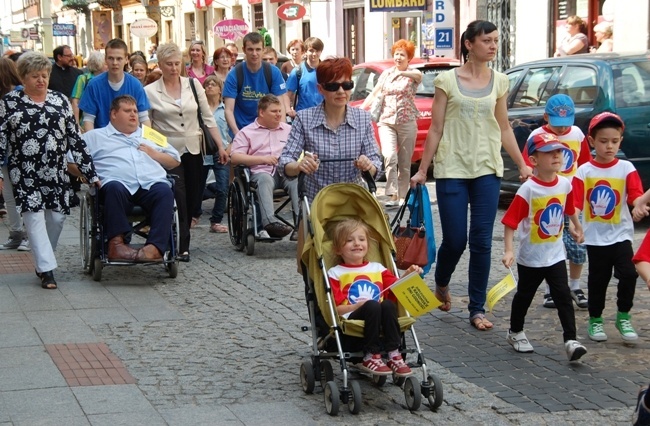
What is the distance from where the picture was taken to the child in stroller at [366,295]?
19.5 ft

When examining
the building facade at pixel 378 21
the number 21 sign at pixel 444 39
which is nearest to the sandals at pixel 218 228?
the building facade at pixel 378 21

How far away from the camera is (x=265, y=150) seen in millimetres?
11219

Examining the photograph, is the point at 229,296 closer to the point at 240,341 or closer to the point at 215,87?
the point at 240,341

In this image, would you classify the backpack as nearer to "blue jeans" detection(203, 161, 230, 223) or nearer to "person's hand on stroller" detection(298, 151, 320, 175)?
"blue jeans" detection(203, 161, 230, 223)

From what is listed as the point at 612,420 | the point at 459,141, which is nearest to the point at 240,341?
the point at 459,141

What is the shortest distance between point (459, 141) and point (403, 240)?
33.7 inches

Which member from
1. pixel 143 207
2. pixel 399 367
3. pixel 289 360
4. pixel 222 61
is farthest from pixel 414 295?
pixel 222 61

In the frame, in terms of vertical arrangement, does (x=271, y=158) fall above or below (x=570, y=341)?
above

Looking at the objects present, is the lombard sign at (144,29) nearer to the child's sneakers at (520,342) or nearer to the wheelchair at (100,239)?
the wheelchair at (100,239)

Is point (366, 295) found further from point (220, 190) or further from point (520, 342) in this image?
point (220, 190)

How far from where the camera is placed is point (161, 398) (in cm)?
617

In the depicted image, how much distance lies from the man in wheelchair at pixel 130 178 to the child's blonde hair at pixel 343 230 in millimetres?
3224

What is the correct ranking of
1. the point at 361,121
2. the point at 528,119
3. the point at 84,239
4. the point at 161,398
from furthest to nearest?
the point at 528,119 < the point at 84,239 < the point at 361,121 < the point at 161,398

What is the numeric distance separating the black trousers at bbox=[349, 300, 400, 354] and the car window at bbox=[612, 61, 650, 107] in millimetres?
6578
